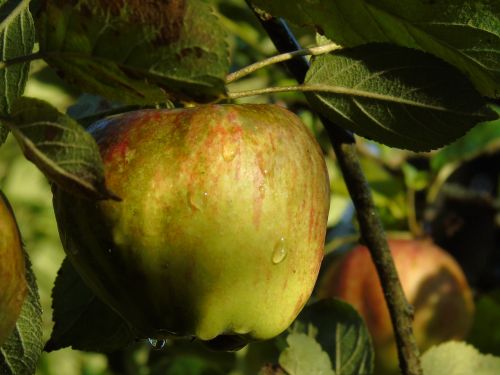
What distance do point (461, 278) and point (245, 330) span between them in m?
1.08

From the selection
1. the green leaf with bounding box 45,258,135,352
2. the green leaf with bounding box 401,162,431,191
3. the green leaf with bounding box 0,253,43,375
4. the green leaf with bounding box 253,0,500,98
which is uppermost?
the green leaf with bounding box 253,0,500,98

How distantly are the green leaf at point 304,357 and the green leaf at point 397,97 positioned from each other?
0.30 m

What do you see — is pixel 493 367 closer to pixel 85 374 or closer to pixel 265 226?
pixel 265 226

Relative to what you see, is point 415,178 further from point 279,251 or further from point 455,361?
point 279,251

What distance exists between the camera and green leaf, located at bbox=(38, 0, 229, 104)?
18.1 inches

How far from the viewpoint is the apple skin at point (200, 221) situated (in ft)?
1.84

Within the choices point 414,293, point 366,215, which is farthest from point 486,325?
point 366,215

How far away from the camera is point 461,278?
1.62 m

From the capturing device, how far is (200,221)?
559mm

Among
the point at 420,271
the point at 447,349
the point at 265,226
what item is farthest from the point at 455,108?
the point at 420,271

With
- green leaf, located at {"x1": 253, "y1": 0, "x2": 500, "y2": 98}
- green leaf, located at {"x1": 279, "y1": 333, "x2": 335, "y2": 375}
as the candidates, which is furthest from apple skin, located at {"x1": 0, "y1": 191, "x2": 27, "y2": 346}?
green leaf, located at {"x1": 279, "y1": 333, "x2": 335, "y2": 375}

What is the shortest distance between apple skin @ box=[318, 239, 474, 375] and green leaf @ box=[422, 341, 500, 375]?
1.52 ft

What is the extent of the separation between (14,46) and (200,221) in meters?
0.16

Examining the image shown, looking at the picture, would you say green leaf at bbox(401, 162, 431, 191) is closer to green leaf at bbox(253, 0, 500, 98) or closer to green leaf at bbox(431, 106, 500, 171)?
green leaf at bbox(431, 106, 500, 171)
